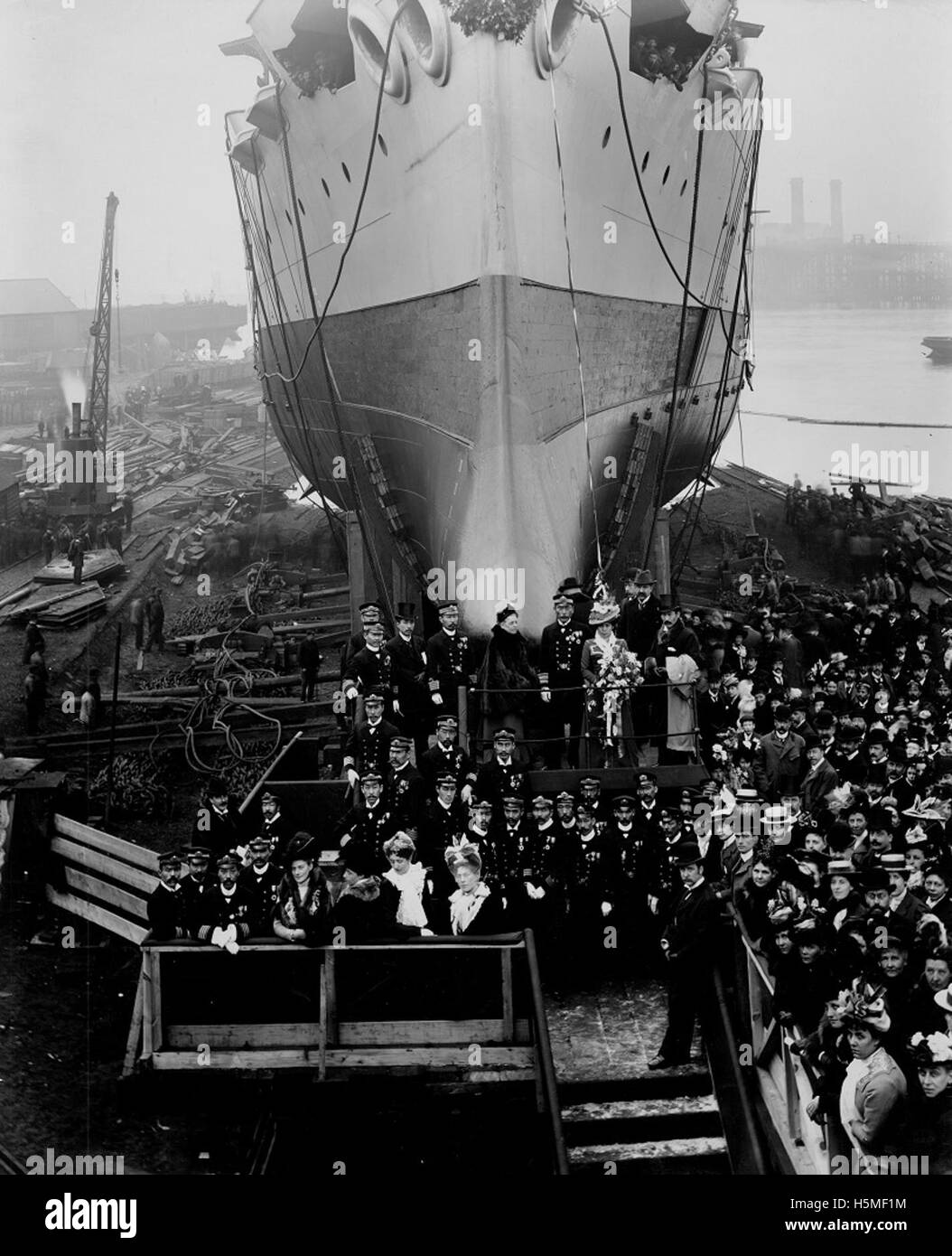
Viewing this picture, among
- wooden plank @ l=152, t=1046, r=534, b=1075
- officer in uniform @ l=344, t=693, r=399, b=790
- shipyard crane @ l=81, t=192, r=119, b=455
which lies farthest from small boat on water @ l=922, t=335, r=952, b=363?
wooden plank @ l=152, t=1046, r=534, b=1075

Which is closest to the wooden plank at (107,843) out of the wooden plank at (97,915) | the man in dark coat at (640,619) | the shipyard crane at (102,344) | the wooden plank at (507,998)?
the wooden plank at (97,915)

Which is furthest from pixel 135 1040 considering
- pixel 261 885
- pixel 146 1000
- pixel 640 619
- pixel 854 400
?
pixel 854 400

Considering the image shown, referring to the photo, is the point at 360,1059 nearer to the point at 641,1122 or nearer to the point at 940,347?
the point at 641,1122

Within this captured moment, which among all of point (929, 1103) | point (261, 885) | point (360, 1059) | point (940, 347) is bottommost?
point (360, 1059)

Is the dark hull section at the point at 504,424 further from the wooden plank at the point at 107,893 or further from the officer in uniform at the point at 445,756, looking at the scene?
the wooden plank at the point at 107,893

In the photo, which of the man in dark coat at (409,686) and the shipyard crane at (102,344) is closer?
the man in dark coat at (409,686)
